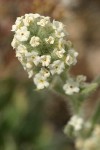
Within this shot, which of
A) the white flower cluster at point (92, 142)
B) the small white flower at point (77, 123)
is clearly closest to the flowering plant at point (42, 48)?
the small white flower at point (77, 123)

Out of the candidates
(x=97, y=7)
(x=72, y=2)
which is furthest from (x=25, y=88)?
(x=97, y=7)

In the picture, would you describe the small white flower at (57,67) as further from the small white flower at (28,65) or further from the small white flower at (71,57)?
the small white flower at (28,65)

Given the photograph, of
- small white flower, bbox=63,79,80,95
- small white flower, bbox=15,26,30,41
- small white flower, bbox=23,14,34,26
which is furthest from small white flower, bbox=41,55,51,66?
small white flower, bbox=63,79,80,95

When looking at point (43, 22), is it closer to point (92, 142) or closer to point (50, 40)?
point (50, 40)

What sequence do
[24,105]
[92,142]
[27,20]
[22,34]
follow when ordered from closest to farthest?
[22,34], [27,20], [92,142], [24,105]

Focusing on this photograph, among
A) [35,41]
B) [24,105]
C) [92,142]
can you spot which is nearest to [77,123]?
[92,142]

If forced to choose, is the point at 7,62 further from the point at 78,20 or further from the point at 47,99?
the point at 78,20
